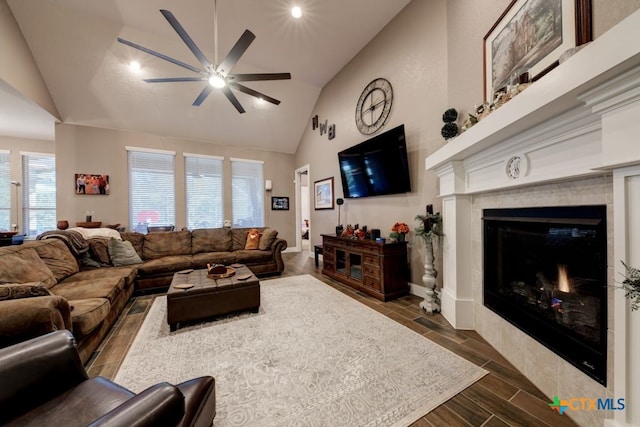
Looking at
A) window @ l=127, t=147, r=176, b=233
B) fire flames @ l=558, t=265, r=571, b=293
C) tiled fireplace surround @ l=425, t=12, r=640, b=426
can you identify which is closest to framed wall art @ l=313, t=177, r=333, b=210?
tiled fireplace surround @ l=425, t=12, r=640, b=426

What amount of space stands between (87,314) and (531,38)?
3.97 meters

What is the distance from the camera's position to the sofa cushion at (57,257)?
250cm

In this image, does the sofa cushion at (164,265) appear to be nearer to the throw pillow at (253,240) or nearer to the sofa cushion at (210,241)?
the sofa cushion at (210,241)

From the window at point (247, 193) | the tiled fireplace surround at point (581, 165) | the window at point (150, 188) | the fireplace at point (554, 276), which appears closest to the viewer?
the tiled fireplace surround at point (581, 165)

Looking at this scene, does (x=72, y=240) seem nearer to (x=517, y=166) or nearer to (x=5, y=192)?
(x=5, y=192)

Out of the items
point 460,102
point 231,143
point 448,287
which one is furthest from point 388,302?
point 231,143

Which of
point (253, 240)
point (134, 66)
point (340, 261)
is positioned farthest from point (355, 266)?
point (134, 66)

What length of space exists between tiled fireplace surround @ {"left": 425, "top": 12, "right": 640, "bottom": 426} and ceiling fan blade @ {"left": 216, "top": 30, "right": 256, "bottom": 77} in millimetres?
2205

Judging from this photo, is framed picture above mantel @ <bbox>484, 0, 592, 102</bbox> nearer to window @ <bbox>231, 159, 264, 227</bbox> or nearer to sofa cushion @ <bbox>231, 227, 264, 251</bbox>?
sofa cushion @ <bbox>231, 227, 264, 251</bbox>

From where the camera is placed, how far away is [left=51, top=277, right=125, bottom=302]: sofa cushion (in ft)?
6.82

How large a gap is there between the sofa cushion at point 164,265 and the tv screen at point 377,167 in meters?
2.96

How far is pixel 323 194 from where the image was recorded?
530 cm

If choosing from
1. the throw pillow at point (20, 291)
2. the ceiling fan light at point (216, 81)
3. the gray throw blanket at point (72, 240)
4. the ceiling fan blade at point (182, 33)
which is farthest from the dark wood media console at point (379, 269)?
the gray throw blanket at point (72, 240)

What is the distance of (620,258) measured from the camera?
39.8 inches
